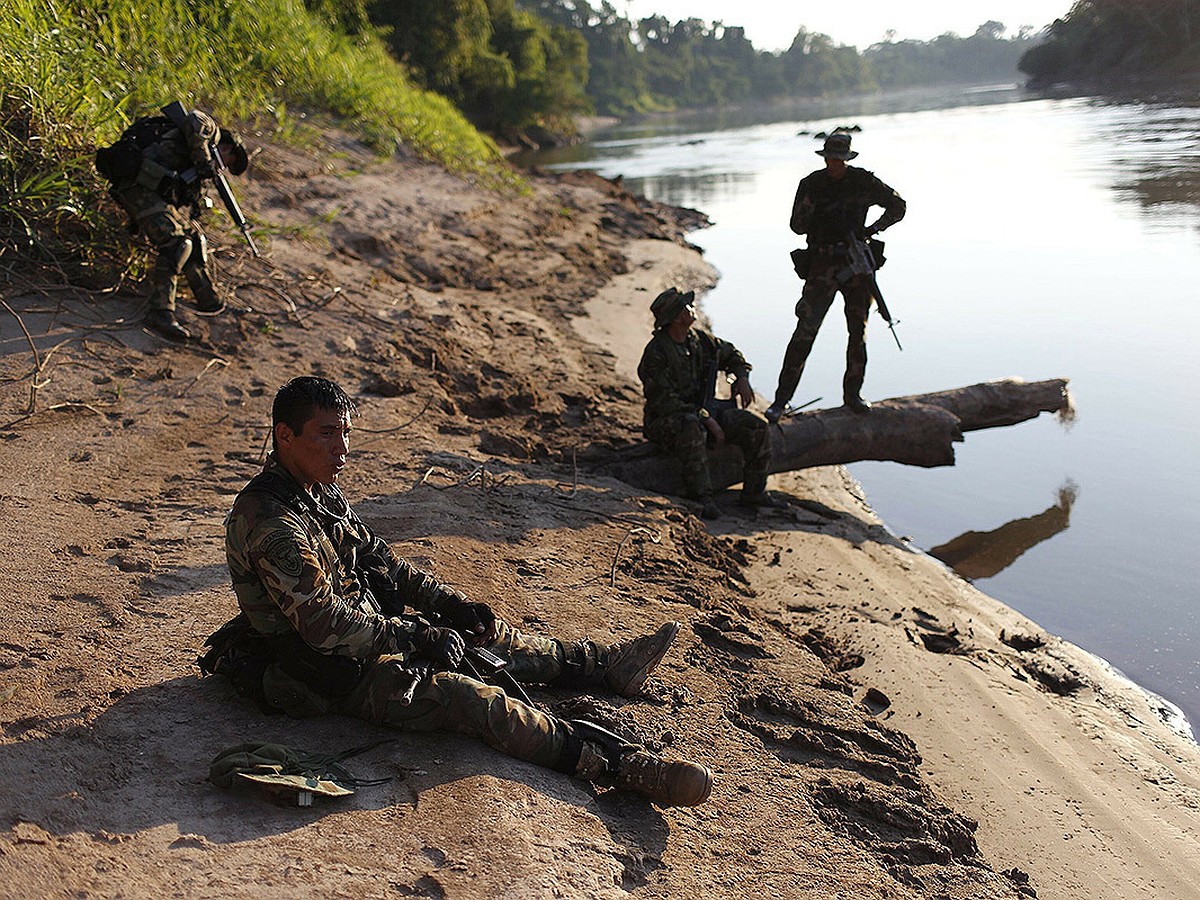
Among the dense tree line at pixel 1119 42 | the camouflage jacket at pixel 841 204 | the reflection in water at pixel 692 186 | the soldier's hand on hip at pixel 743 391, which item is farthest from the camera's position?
the dense tree line at pixel 1119 42

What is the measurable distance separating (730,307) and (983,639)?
8528 millimetres

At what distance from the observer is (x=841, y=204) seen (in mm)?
7734

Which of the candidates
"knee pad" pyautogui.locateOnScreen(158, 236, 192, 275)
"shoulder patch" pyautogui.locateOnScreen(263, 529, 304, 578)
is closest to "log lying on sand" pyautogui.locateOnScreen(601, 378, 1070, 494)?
"knee pad" pyautogui.locateOnScreen(158, 236, 192, 275)

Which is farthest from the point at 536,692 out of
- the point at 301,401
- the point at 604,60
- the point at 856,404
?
the point at 604,60

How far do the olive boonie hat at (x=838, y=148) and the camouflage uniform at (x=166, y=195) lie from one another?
4.24 metres

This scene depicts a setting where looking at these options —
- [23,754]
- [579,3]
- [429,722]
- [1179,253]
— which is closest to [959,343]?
[1179,253]

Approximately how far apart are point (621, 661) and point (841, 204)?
4.76m

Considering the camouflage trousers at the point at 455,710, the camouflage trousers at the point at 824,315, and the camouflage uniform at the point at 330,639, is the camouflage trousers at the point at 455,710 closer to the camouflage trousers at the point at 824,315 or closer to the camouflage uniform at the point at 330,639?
the camouflage uniform at the point at 330,639

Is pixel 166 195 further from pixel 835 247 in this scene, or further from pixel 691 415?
pixel 835 247

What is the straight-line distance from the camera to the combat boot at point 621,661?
4082 millimetres

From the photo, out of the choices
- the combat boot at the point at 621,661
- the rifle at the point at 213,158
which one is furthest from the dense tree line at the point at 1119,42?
the combat boot at the point at 621,661

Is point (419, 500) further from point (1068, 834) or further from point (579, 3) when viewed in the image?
point (579, 3)

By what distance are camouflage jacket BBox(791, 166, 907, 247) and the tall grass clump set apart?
496 centimetres

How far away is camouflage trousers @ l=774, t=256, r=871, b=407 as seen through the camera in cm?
776
